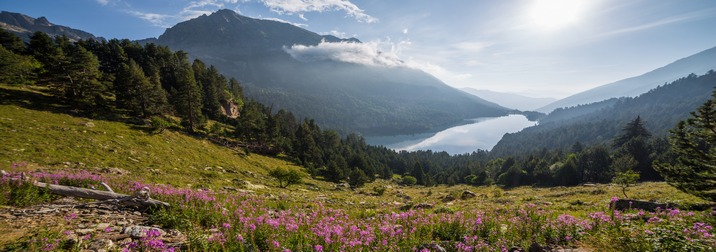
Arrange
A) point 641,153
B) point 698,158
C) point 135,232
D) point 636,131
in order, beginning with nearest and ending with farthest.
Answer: point 135,232, point 698,158, point 641,153, point 636,131

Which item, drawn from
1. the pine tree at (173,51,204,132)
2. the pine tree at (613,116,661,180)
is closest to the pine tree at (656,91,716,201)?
the pine tree at (173,51,204,132)

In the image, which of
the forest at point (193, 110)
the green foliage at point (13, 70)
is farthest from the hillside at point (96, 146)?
the forest at point (193, 110)

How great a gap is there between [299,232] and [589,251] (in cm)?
675

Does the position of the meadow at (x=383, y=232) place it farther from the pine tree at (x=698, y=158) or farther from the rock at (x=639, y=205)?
the pine tree at (x=698, y=158)

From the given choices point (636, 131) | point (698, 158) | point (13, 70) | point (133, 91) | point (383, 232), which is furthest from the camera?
point (636, 131)

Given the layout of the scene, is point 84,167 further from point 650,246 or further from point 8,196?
point 650,246

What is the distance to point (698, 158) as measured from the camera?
16.8 metres

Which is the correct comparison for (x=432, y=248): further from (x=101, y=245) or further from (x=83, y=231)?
(x=83, y=231)

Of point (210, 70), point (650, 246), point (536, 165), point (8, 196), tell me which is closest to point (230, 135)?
point (210, 70)

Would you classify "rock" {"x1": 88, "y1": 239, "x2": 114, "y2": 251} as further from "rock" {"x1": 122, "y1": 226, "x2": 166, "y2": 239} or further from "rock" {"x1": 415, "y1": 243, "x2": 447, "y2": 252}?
"rock" {"x1": 415, "y1": 243, "x2": 447, "y2": 252}

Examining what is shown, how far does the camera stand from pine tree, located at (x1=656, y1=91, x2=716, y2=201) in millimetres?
14398

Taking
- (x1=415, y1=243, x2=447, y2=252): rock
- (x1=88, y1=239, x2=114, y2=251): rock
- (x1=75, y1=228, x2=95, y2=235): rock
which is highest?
(x1=415, y1=243, x2=447, y2=252): rock

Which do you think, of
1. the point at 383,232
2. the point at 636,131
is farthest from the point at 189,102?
the point at 636,131

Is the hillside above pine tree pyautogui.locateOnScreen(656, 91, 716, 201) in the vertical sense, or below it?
below
